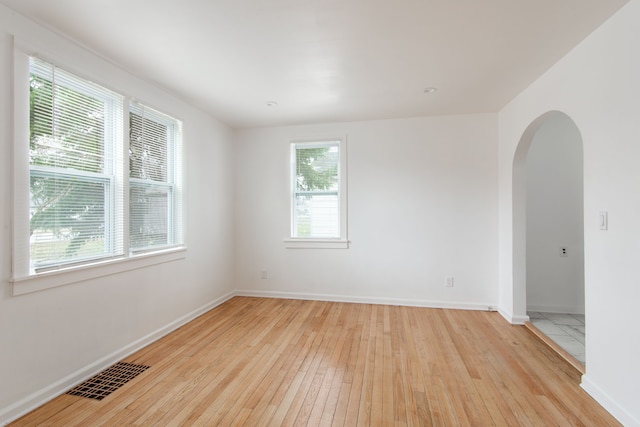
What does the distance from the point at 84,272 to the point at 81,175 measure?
2.45 ft

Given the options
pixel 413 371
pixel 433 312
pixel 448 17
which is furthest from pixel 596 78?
pixel 433 312

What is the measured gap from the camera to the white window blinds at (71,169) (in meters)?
1.98

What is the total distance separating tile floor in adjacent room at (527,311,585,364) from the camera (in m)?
2.73

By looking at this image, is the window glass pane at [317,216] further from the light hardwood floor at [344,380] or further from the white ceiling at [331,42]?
the white ceiling at [331,42]

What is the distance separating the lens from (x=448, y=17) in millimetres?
1901

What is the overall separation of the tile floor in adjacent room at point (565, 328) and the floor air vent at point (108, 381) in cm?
372

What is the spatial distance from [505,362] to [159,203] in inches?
143

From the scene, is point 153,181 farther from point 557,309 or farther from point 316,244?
point 557,309

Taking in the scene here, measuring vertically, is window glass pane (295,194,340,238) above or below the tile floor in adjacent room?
above

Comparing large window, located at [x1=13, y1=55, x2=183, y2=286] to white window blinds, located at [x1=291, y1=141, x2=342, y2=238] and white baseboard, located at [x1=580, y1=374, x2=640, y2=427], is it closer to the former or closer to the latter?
white window blinds, located at [x1=291, y1=141, x2=342, y2=238]

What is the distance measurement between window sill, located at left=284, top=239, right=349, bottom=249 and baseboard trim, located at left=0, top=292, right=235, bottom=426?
1.70 meters

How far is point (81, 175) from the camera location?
88.4 inches

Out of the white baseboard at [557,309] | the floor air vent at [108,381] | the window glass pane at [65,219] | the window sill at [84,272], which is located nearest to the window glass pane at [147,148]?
the window glass pane at [65,219]

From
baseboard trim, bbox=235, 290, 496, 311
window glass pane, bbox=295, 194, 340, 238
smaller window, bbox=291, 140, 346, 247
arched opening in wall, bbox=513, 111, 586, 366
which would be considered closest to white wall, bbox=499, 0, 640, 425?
arched opening in wall, bbox=513, 111, 586, 366
